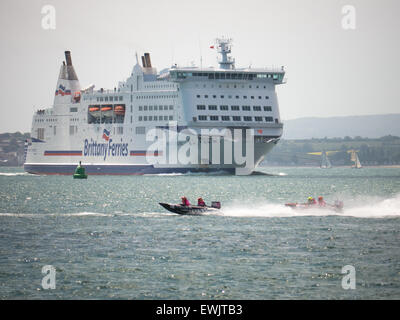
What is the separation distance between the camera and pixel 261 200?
201ft

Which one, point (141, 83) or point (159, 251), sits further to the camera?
point (141, 83)

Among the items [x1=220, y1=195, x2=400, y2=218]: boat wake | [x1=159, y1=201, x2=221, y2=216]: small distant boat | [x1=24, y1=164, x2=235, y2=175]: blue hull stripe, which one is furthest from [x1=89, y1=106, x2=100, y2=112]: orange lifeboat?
[x1=159, y1=201, x2=221, y2=216]: small distant boat

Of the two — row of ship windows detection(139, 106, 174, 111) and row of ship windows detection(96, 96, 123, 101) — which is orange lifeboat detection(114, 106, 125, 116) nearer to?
row of ship windows detection(96, 96, 123, 101)

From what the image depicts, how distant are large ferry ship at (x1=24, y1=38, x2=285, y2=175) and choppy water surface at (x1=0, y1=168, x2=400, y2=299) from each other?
42886 millimetres

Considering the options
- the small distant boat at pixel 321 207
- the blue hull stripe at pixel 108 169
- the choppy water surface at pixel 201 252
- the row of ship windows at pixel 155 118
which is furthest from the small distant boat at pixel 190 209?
the row of ship windows at pixel 155 118

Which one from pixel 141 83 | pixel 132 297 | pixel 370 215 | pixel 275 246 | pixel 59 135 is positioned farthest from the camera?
pixel 59 135

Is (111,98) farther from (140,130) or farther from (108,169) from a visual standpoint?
(108,169)

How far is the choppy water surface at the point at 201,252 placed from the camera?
25891mm

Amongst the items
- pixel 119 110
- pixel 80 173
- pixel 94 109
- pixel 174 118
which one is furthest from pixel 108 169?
pixel 174 118

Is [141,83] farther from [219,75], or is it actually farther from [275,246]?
[275,246]

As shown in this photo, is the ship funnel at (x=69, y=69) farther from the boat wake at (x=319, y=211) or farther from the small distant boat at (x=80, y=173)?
the boat wake at (x=319, y=211)

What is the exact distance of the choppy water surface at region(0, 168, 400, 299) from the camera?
25891 mm

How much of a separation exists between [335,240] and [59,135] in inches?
3462
